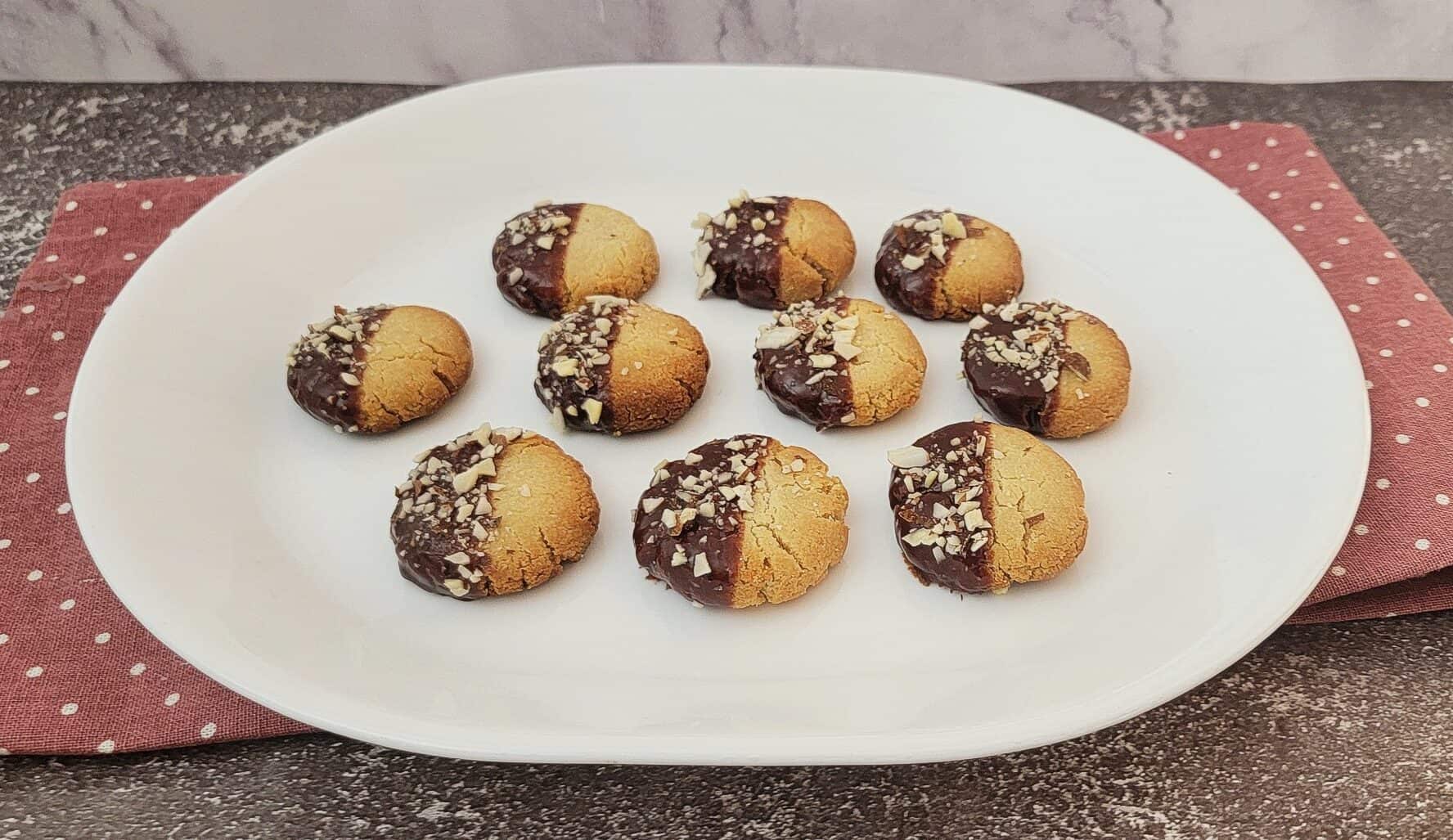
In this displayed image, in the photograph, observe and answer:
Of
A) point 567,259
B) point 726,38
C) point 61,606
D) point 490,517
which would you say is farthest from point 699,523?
point 726,38

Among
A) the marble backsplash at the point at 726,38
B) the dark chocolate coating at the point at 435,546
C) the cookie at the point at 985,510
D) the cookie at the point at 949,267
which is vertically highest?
the marble backsplash at the point at 726,38

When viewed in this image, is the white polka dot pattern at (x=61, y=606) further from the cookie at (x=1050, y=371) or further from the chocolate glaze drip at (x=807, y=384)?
the cookie at (x=1050, y=371)

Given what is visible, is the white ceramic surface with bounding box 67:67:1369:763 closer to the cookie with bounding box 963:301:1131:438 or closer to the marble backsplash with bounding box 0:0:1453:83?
the cookie with bounding box 963:301:1131:438

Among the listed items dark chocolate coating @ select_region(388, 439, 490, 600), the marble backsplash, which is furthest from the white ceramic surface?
the marble backsplash

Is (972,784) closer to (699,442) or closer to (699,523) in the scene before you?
(699,523)

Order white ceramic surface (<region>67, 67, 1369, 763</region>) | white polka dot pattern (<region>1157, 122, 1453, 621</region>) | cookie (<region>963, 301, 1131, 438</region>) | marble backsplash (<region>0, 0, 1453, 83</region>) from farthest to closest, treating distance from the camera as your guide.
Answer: marble backsplash (<region>0, 0, 1453, 83</region>)
cookie (<region>963, 301, 1131, 438</region>)
white polka dot pattern (<region>1157, 122, 1453, 621</region>)
white ceramic surface (<region>67, 67, 1369, 763</region>)

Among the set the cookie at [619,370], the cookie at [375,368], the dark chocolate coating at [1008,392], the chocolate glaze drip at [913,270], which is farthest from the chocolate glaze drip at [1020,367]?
the cookie at [375,368]
